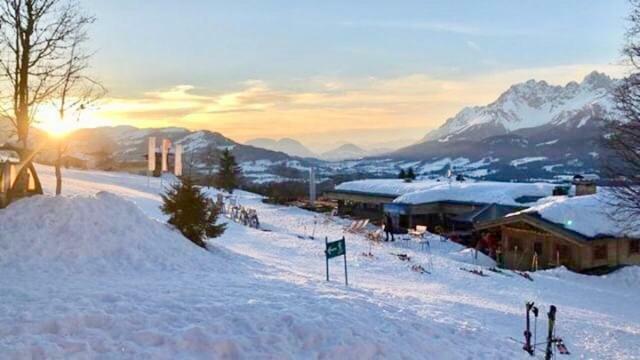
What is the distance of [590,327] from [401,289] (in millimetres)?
5173

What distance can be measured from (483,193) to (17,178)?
36320 mm

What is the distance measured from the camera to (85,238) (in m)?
15.4

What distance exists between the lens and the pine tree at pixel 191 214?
816 inches

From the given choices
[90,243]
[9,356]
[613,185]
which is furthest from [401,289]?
[9,356]

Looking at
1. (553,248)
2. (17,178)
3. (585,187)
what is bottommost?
Answer: (553,248)

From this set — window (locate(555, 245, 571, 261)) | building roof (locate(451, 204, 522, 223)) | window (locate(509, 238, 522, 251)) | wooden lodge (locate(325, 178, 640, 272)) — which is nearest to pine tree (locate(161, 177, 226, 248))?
wooden lodge (locate(325, 178, 640, 272))

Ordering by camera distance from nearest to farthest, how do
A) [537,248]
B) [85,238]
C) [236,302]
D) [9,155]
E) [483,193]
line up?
[236,302], [85,238], [9,155], [537,248], [483,193]

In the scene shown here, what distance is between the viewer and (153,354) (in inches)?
315

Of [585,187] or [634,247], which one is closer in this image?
[634,247]

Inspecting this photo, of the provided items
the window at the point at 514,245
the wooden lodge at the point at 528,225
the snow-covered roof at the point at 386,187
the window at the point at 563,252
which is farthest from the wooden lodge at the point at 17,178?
the snow-covered roof at the point at 386,187

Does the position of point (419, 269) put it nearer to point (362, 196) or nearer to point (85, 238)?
point (85, 238)

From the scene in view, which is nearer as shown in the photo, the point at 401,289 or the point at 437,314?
the point at 437,314

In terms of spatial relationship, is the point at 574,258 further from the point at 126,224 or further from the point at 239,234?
the point at 126,224

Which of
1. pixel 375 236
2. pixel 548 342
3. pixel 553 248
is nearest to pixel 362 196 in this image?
pixel 375 236
